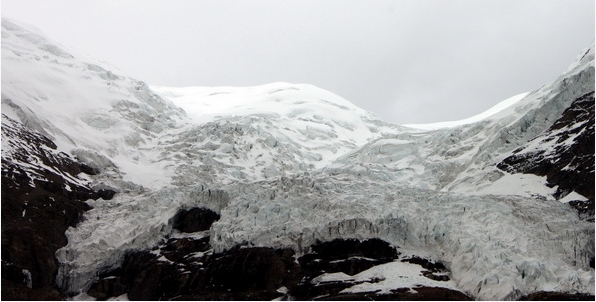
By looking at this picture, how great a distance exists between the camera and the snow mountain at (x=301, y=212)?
194 ft

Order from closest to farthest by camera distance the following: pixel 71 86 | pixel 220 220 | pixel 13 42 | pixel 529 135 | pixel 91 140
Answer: pixel 220 220
pixel 529 135
pixel 91 140
pixel 71 86
pixel 13 42

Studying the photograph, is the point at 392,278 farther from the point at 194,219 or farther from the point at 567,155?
the point at 567,155

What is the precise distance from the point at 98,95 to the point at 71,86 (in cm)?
439

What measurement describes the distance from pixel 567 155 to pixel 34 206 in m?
54.5

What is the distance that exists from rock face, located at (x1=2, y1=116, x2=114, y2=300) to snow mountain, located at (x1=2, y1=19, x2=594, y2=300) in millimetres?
193

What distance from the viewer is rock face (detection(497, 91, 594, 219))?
70.5 m

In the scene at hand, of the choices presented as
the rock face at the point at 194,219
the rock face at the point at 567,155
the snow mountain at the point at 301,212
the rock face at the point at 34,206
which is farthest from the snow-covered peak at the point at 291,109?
the rock face at the point at 567,155

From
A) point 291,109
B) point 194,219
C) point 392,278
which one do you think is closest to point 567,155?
point 392,278

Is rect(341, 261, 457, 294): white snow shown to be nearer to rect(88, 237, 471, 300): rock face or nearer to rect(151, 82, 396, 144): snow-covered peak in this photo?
rect(88, 237, 471, 300): rock face

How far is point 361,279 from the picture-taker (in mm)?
60062

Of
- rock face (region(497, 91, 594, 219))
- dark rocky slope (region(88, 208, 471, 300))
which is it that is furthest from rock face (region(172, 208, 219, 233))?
rock face (region(497, 91, 594, 219))

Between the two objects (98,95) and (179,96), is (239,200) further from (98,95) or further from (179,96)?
(179,96)

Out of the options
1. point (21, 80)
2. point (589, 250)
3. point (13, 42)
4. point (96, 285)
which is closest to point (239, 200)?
point (96, 285)

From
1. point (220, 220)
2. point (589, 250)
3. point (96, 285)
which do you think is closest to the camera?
point (589, 250)
